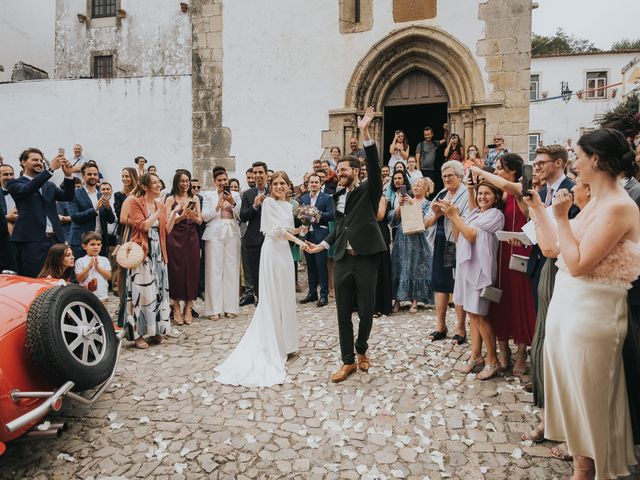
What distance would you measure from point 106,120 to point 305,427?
11.3 m

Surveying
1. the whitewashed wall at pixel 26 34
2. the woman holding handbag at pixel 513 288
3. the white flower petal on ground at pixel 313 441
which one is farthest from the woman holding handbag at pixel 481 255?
the whitewashed wall at pixel 26 34

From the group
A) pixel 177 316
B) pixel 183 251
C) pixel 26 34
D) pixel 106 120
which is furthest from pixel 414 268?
pixel 26 34

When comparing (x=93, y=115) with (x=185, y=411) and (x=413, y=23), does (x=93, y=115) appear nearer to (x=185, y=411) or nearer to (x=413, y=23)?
(x=413, y=23)

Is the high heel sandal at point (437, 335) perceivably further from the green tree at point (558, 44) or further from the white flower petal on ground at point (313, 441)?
the green tree at point (558, 44)

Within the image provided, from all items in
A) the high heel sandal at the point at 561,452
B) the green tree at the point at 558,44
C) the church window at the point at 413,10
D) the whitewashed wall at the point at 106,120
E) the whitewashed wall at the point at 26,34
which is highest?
the green tree at the point at 558,44

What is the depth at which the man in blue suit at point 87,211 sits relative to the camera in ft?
26.2

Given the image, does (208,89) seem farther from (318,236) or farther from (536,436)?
(536,436)

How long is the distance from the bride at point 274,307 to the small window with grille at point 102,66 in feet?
58.9

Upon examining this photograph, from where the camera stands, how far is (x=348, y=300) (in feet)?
15.6

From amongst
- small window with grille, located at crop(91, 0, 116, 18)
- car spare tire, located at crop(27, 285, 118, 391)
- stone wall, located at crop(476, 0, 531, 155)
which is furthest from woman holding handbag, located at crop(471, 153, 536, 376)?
small window with grille, located at crop(91, 0, 116, 18)

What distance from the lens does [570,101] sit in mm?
29547

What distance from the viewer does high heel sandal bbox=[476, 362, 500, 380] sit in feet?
14.9

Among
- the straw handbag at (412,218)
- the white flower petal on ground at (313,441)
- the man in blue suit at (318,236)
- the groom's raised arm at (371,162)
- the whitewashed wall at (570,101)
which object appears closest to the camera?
the white flower petal on ground at (313,441)

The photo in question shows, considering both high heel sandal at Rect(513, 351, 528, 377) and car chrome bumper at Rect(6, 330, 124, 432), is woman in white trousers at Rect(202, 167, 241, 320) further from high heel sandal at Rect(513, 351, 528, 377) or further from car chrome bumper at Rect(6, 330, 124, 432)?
high heel sandal at Rect(513, 351, 528, 377)
